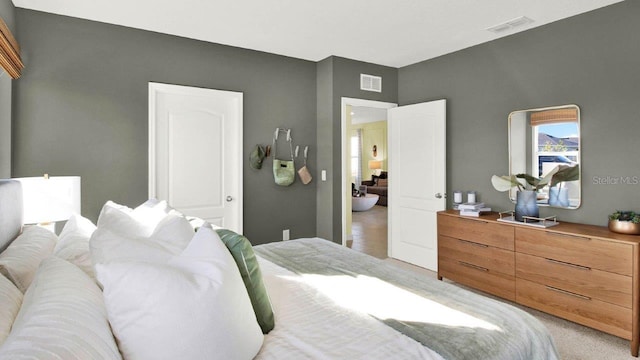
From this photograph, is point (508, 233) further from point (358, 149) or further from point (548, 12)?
point (358, 149)

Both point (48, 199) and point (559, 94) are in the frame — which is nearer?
point (48, 199)

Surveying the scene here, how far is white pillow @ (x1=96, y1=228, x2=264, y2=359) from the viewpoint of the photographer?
911 mm

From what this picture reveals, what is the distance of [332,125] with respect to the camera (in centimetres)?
439

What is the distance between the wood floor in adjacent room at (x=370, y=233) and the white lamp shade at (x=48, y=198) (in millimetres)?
3522

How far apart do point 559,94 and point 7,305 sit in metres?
3.95

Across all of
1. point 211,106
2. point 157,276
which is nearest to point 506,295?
point 157,276

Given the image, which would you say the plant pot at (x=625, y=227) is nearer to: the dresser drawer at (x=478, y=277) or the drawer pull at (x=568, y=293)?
the drawer pull at (x=568, y=293)

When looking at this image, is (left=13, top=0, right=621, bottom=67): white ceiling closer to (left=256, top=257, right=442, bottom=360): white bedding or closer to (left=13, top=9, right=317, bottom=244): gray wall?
(left=13, top=9, right=317, bottom=244): gray wall

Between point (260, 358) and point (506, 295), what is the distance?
2.79 meters

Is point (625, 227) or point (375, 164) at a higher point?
point (375, 164)

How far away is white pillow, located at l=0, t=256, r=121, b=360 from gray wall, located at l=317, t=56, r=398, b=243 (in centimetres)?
341

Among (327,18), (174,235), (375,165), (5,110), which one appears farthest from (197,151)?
(375,165)

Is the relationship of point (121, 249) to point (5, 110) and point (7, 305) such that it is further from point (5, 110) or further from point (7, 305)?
point (5, 110)

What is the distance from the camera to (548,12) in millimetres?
3102
